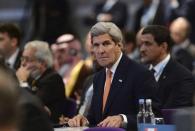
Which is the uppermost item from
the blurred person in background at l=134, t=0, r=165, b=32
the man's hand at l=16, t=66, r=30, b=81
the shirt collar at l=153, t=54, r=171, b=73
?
the blurred person in background at l=134, t=0, r=165, b=32

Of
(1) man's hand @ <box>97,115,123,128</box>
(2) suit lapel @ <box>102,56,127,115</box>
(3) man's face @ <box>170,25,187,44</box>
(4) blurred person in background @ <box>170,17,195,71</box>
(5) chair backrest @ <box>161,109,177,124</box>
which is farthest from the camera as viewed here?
(3) man's face @ <box>170,25,187,44</box>

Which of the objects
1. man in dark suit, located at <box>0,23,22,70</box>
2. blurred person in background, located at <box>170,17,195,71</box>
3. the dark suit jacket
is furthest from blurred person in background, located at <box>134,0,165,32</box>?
the dark suit jacket

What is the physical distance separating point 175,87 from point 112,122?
1652 millimetres

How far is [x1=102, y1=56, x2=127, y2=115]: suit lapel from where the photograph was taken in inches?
269

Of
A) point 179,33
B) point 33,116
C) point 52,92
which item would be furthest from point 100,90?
point 179,33

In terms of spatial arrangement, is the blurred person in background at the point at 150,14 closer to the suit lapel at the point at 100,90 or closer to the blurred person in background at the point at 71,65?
the blurred person in background at the point at 71,65

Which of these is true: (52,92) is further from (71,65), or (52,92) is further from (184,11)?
(184,11)

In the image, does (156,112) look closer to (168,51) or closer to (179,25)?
(168,51)

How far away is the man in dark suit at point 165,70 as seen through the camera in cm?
771

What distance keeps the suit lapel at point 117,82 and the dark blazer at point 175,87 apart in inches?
36.8

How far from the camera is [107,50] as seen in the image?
6.93 meters

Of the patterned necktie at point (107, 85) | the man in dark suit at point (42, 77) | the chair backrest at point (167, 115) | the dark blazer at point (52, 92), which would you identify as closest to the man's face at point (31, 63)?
the man in dark suit at point (42, 77)

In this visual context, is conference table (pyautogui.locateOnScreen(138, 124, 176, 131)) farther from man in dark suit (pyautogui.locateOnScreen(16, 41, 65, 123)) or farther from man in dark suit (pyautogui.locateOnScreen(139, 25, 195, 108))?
man in dark suit (pyautogui.locateOnScreen(16, 41, 65, 123))

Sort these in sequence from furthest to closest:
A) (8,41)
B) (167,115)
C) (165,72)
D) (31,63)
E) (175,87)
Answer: (8,41) < (31,63) < (165,72) < (175,87) < (167,115)
